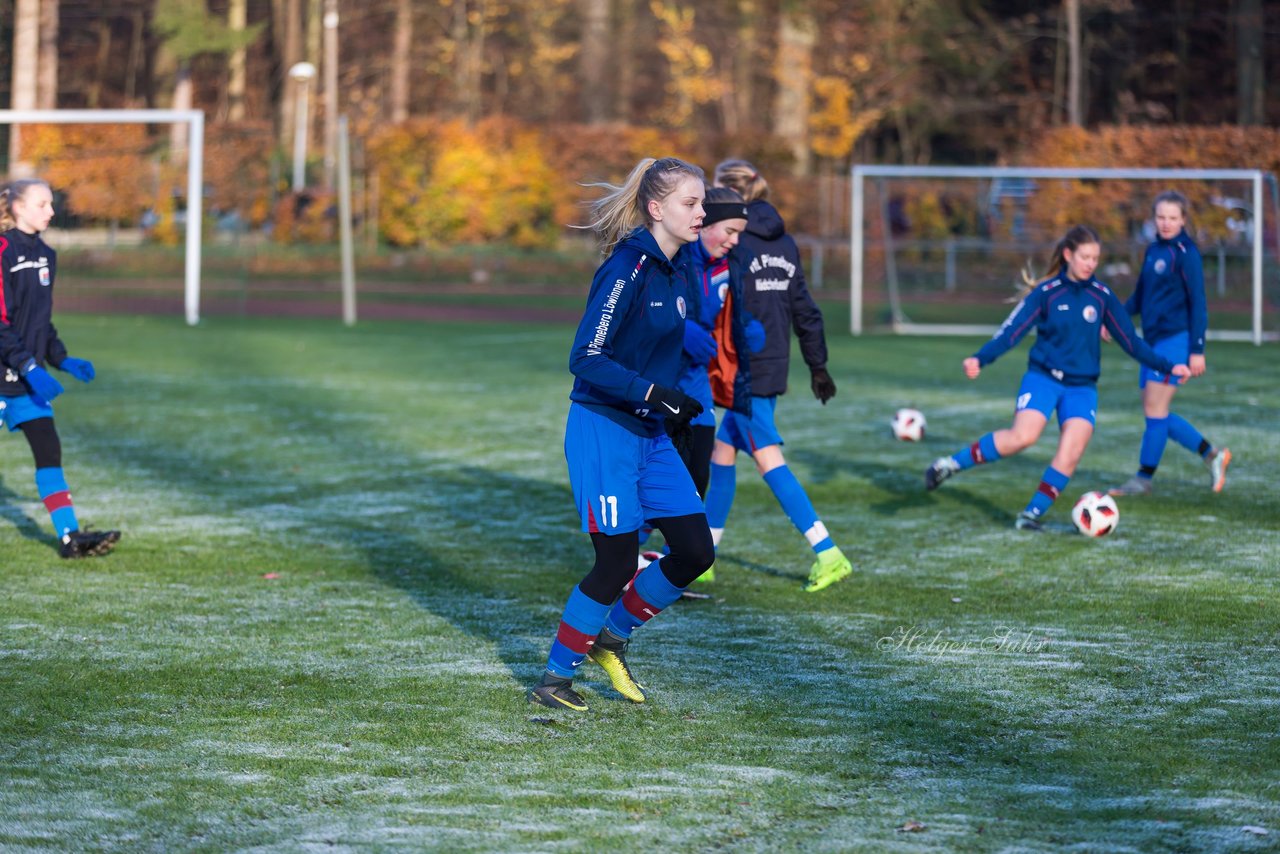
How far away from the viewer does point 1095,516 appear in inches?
341

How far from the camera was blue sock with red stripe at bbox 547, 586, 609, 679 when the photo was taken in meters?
5.52

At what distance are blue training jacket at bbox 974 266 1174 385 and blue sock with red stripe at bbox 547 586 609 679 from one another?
3.83m

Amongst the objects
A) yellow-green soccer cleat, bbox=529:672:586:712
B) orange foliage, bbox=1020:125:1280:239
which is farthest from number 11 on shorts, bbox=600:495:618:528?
orange foliage, bbox=1020:125:1280:239

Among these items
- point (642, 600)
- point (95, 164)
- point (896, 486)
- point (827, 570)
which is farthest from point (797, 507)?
point (95, 164)

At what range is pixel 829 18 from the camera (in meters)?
42.2

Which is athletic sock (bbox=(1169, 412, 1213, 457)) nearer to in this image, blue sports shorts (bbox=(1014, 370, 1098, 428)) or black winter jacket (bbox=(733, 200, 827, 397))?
blue sports shorts (bbox=(1014, 370, 1098, 428))

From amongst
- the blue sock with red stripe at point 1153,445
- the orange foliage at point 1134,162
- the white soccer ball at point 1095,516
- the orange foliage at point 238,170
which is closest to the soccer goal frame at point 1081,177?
the orange foliage at point 1134,162

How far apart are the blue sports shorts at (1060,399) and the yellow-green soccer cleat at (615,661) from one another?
12.7 ft

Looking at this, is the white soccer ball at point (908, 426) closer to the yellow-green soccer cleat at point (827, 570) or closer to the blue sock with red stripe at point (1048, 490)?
the blue sock with red stripe at point (1048, 490)

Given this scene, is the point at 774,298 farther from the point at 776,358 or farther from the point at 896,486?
the point at 896,486

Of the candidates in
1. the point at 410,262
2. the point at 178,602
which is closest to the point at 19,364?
the point at 178,602

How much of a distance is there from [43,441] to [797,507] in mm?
3599

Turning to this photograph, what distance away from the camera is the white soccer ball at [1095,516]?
28.4ft

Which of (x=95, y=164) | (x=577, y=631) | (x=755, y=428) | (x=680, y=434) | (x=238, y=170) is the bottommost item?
(x=577, y=631)
